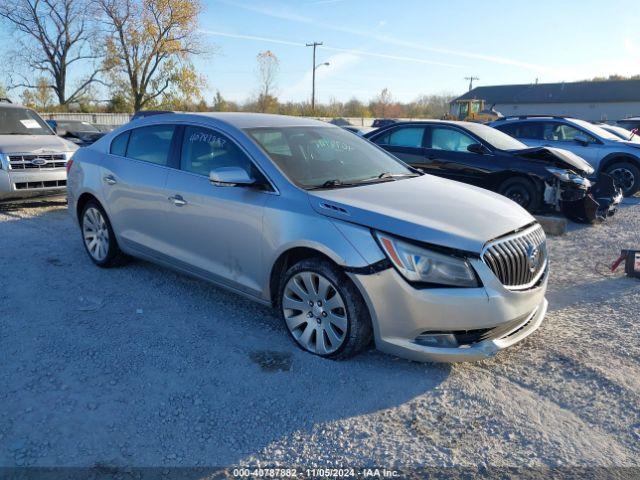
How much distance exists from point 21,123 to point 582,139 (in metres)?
11.2

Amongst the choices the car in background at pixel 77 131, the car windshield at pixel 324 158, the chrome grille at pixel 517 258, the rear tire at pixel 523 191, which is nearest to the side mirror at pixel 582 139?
the rear tire at pixel 523 191

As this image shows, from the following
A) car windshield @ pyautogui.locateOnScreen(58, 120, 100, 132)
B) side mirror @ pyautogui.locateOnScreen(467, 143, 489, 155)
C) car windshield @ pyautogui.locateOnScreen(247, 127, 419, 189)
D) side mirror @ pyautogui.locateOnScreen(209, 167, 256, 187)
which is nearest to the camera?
side mirror @ pyautogui.locateOnScreen(209, 167, 256, 187)

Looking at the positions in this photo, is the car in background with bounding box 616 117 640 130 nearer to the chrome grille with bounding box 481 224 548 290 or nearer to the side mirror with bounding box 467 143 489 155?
the side mirror with bounding box 467 143 489 155

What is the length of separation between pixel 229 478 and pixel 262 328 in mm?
1646

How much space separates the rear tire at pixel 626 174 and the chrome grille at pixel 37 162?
10.7 m

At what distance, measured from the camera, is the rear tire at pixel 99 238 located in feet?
17.2

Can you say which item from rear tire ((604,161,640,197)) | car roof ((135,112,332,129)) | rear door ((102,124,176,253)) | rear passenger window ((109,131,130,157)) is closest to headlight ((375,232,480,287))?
car roof ((135,112,332,129))

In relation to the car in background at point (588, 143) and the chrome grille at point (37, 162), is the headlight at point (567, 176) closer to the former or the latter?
the car in background at point (588, 143)

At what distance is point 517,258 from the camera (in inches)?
130

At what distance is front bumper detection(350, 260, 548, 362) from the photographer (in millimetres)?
3043

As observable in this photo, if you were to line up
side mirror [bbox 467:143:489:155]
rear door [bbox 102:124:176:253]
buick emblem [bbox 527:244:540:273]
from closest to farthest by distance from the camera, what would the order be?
buick emblem [bbox 527:244:540:273], rear door [bbox 102:124:176:253], side mirror [bbox 467:143:489:155]

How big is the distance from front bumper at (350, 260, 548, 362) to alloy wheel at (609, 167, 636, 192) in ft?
30.8

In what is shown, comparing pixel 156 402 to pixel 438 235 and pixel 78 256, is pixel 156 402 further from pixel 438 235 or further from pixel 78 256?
pixel 78 256

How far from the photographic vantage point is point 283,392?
313cm
